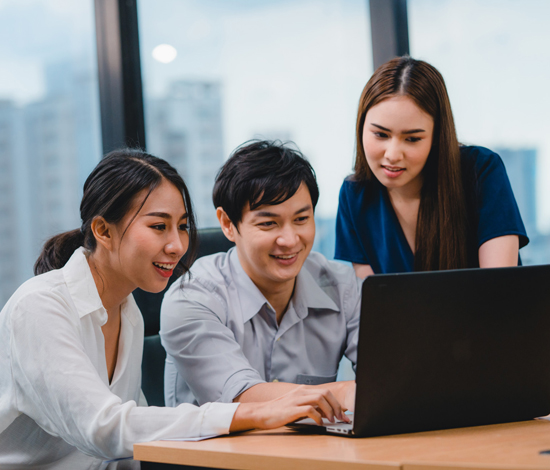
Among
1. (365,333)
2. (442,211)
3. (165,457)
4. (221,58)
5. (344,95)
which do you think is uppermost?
(221,58)

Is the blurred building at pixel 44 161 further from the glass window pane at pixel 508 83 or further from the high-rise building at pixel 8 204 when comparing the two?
the glass window pane at pixel 508 83

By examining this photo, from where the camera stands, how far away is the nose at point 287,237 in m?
1.32

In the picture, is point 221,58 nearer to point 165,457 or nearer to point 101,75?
point 101,75

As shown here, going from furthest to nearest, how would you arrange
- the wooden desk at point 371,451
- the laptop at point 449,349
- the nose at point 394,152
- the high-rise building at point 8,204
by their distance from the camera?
1. the high-rise building at point 8,204
2. the nose at point 394,152
3. the laptop at point 449,349
4. the wooden desk at point 371,451

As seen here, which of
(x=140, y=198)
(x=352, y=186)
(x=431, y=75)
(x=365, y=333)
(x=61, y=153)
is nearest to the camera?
(x=365, y=333)

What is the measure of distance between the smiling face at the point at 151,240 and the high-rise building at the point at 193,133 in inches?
46.4

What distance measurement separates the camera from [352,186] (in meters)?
1.73

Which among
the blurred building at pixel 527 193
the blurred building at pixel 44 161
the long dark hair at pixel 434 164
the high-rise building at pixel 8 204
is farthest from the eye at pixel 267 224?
the blurred building at pixel 527 193

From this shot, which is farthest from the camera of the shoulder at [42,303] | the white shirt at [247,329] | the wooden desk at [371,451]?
the white shirt at [247,329]

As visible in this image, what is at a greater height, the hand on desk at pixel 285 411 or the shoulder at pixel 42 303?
the shoulder at pixel 42 303

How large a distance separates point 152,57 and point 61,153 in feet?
1.80

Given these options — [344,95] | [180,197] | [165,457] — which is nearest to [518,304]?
[165,457]

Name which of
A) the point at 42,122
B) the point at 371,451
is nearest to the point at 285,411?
the point at 371,451

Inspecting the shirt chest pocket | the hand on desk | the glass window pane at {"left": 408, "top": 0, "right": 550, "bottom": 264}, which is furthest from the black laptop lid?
the glass window pane at {"left": 408, "top": 0, "right": 550, "bottom": 264}
